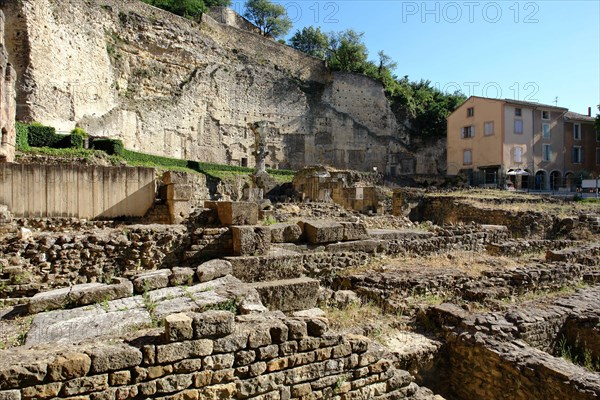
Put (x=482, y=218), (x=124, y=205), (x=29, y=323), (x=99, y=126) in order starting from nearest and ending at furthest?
(x=29, y=323)
(x=124, y=205)
(x=482, y=218)
(x=99, y=126)

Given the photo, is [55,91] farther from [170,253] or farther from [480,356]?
[480,356]

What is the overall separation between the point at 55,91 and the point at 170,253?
22.9 meters

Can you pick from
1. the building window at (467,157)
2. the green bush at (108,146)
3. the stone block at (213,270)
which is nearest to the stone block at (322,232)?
the stone block at (213,270)

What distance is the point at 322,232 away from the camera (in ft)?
28.1

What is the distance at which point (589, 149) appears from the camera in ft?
129

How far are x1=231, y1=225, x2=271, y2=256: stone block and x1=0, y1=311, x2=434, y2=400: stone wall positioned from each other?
3.24 meters

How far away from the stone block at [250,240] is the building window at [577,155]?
138 ft

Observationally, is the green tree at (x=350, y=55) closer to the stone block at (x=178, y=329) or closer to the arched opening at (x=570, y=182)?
the arched opening at (x=570, y=182)

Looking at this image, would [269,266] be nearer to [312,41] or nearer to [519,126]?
[519,126]

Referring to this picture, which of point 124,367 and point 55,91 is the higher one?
point 55,91

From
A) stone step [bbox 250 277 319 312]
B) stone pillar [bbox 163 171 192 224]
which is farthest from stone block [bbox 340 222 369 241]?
stone pillar [bbox 163 171 192 224]

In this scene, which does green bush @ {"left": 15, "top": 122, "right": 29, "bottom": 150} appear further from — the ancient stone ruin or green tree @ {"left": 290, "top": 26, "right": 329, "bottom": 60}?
green tree @ {"left": 290, "top": 26, "right": 329, "bottom": 60}

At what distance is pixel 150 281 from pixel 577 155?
44848mm

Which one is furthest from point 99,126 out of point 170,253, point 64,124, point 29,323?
point 29,323
